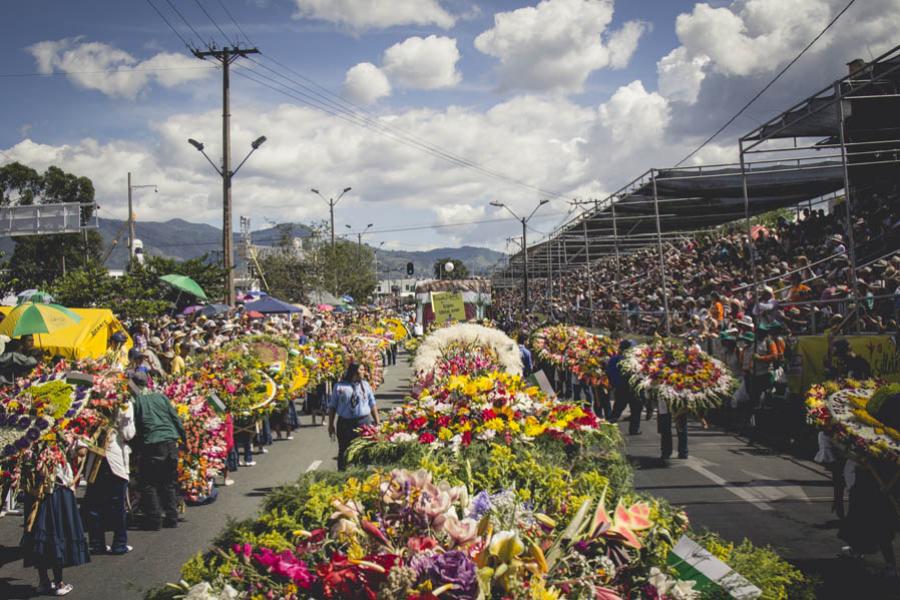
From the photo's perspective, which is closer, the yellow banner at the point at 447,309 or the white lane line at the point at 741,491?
the white lane line at the point at 741,491

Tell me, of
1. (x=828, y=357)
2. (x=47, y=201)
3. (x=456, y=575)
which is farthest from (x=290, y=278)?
(x=456, y=575)

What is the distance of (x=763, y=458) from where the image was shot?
12367mm

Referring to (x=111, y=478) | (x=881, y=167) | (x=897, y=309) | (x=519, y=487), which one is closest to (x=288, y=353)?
(x=111, y=478)

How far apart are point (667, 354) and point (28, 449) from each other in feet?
28.8

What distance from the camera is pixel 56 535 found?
23.8 feet

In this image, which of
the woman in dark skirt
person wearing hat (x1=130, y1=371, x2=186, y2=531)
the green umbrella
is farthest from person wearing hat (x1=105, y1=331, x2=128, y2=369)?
the green umbrella

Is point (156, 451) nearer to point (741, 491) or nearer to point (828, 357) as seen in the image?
point (741, 491)

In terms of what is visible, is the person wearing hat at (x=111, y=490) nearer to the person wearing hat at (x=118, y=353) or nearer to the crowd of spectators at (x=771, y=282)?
the person wearing hat at (x=118, y=353)

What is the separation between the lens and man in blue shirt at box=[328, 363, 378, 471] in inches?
399

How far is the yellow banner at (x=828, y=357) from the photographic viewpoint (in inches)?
475

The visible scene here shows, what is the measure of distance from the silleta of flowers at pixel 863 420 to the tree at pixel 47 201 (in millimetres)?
50055

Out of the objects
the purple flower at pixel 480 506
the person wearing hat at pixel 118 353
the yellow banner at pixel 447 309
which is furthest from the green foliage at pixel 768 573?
the yellow banner at pixel 447 309

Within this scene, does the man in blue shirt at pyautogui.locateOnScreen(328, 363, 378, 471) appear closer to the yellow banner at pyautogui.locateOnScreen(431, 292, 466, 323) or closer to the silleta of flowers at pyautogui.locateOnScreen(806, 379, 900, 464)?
the silleta of flowers at pyautogui.locateOnScreen(806, 379, 900, 464)

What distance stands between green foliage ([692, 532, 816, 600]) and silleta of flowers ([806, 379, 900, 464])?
3.30 metres
